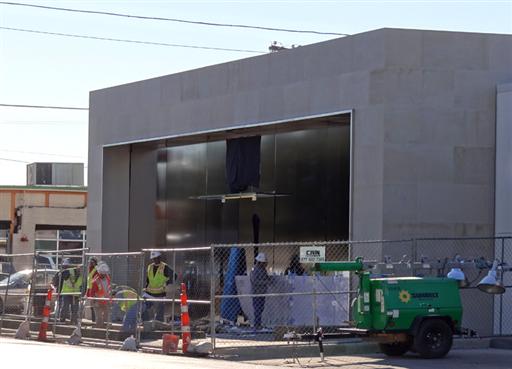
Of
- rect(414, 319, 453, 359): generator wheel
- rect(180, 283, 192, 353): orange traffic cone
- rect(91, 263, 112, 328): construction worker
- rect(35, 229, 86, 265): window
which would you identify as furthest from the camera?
rect(35, 229, 86, 265): window

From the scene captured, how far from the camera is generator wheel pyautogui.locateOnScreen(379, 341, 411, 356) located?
19128 mm

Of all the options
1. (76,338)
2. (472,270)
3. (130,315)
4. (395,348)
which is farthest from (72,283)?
(395,348)

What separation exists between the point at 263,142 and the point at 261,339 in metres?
7.67

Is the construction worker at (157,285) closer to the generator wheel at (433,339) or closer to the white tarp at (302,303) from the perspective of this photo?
the white tarp at (302,303)

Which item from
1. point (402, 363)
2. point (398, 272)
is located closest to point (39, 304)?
point (398, 272)

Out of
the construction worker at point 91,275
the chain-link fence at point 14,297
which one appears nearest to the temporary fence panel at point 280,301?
the construction worker at point 91,275

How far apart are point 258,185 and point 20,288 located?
740 cm

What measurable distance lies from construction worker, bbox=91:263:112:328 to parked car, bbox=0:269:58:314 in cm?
289

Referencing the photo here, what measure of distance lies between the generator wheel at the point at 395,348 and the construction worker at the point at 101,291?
6.38 metres

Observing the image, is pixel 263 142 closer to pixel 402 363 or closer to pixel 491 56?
pixel 491 56

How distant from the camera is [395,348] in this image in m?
19.4

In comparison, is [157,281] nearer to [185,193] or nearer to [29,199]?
→ [185,193]

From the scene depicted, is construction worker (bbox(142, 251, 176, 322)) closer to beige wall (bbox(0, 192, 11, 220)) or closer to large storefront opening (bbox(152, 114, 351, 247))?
large storefront opening (bbox(152, 114, 351, 247))

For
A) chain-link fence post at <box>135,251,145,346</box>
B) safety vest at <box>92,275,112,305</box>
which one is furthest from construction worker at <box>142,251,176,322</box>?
safety vest at <box>92,275,112,305</box>
